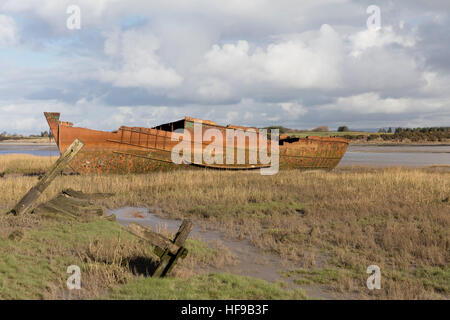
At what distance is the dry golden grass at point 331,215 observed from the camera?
6398 millimetres

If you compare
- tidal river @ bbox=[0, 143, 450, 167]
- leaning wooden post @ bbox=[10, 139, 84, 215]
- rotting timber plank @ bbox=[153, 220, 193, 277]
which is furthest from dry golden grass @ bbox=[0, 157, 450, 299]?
tidal river @ bbox=[0, 143, 450, 167]

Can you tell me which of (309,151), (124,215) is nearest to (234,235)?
(124,215)

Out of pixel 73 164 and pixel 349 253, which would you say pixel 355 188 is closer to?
pixel 349 253

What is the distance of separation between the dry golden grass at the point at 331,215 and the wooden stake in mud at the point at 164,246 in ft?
7.34

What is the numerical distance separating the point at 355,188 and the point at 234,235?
7611mm

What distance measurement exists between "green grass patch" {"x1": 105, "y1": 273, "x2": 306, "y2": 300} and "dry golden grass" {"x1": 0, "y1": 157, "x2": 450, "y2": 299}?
1058 mm

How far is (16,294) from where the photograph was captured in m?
5.06

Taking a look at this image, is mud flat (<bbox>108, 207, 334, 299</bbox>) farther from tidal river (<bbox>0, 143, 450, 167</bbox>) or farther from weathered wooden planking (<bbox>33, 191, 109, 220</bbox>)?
tidal river (<bbox>0, 143, 450, 167</bbox>)

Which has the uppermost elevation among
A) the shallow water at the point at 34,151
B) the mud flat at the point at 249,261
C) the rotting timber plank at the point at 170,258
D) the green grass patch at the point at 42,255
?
the shallow water at the point at 34,151

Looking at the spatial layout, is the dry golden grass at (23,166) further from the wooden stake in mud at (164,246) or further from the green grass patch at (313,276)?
the green grass patch at (313,276)

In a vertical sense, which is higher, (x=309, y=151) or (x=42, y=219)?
(x=309, y=151)

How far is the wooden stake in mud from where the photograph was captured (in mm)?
5402

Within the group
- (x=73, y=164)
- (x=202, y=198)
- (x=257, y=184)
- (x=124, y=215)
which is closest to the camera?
(x=124, y=215)

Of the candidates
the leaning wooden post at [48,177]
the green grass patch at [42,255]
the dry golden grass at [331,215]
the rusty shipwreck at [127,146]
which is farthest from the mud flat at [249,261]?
the rusty shipwreck at [127,146]
